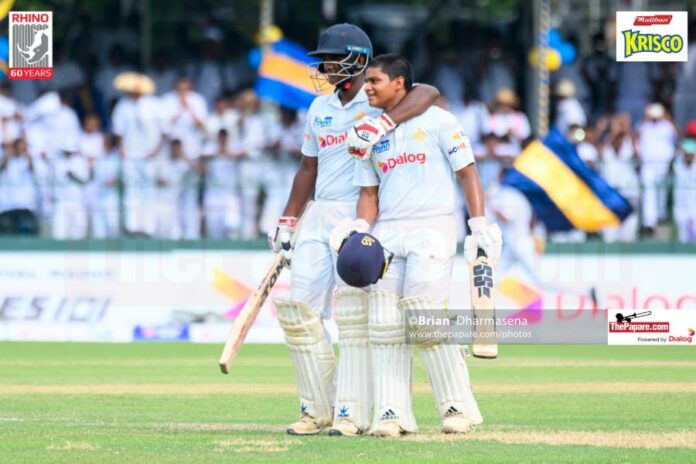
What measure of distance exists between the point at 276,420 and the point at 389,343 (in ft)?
5.56

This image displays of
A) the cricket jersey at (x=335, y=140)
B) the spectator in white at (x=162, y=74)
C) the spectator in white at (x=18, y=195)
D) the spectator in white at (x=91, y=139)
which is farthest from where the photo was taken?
the spectator in white at (x=162, y=74)

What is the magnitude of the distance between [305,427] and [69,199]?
11037 millimetres

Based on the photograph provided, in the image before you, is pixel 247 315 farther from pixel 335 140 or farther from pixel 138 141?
pixel 138 141

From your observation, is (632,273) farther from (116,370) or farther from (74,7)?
(74,7)

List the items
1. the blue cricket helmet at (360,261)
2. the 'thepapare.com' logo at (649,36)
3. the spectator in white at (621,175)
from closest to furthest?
the blue cricket helmet at (360,261)
the 'thepapare.com' logo at (649,36)
the spectator in white at (621,175)

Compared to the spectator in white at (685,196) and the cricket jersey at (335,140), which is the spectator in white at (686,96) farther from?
the cricket jersey at (335,140)

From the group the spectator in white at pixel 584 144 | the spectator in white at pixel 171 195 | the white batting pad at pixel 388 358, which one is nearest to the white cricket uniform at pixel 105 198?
the spectator in white at pixel 171 195

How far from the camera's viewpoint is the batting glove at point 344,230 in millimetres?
A: 9508

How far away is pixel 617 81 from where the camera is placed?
23188mm

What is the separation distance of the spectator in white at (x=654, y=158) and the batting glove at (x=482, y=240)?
11214 millimetres

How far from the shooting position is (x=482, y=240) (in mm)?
9539

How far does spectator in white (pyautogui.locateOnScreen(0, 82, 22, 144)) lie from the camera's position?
20.5 metres

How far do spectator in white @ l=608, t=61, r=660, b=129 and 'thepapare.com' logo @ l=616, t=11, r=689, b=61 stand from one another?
11.1 meters

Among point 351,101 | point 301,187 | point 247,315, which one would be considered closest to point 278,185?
point 301,187
